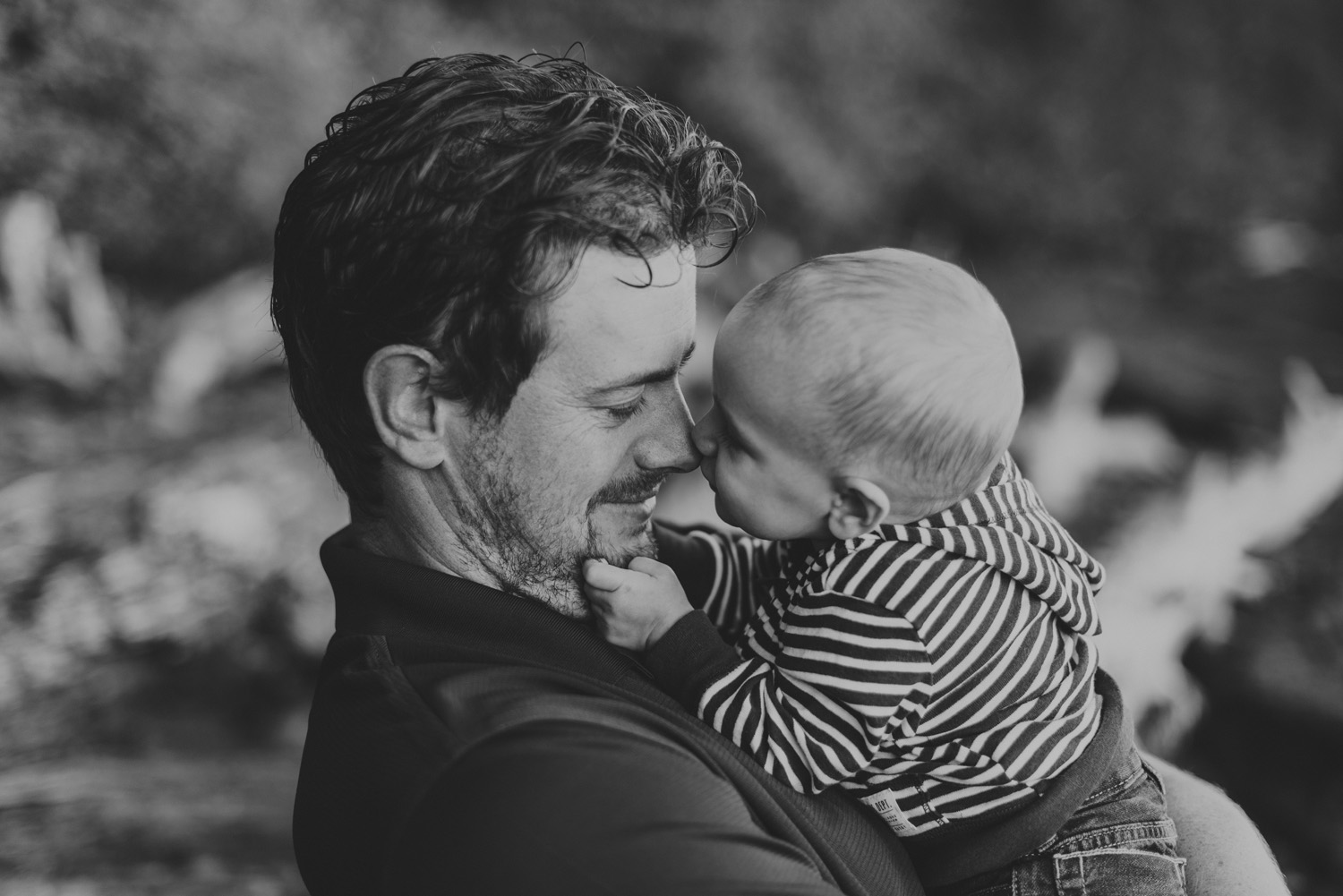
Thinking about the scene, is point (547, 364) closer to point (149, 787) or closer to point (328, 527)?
point (149, 787)

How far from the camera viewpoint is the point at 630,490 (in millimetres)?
1701

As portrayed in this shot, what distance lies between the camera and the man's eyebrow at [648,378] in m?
1.58

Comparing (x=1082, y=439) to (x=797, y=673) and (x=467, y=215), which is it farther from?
(x=467, y=215)

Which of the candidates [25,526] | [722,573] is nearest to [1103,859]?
[722,573]

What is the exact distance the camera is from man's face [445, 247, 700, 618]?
1.54m

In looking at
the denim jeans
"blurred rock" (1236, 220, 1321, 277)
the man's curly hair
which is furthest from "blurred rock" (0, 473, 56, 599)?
"blurred rock" (1236, 220, 1321, 277)

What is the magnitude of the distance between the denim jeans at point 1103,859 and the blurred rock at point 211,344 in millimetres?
3593

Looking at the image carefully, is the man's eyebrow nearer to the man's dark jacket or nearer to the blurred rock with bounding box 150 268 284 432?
the man's dark jacket

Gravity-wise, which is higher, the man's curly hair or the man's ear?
the man's curly hair

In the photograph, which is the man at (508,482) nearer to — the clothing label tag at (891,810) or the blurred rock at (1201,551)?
the clothing label tag at (891,810)

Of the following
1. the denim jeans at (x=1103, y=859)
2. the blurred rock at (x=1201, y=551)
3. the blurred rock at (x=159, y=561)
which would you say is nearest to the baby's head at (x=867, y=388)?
the denim jeans at (x=1103, y=859)

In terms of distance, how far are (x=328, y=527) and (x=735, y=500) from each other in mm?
2752

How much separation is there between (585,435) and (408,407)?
10.7 inches

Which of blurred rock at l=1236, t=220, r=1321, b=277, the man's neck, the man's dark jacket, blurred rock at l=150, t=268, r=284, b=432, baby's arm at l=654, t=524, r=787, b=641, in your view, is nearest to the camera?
the man's dark jacket
